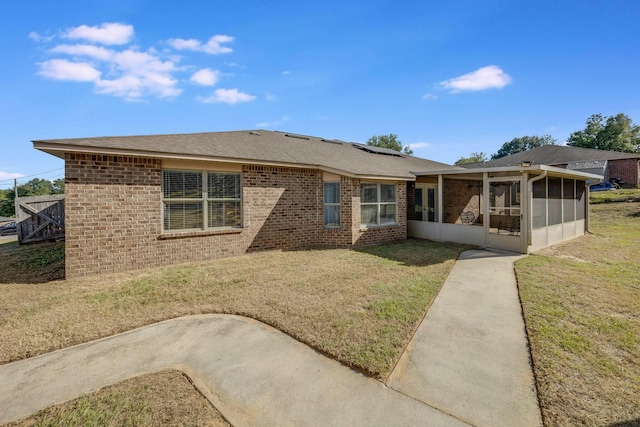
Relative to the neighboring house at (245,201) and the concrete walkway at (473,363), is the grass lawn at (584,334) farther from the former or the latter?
the neighboring house at (245,201)

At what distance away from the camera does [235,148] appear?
369 inches

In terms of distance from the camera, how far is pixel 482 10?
9.32m

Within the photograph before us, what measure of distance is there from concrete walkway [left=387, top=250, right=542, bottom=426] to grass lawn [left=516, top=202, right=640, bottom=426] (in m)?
0.17

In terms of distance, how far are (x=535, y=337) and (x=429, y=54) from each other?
12089mm

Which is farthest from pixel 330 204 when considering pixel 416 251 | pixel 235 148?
pixel 235 148

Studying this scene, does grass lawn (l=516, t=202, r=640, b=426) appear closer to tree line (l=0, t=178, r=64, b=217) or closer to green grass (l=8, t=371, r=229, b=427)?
green grass (l=8, t=371, r=229, b=427)

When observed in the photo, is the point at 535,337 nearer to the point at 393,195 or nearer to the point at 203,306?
the point at 203,306

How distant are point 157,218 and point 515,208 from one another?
445 inches

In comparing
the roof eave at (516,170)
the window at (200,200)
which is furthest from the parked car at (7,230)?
the roof eave at (516,170)

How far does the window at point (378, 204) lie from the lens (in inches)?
413

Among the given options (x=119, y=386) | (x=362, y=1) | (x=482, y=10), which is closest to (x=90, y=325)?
(x=119, y=386)

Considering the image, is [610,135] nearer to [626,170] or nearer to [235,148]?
[626,170]

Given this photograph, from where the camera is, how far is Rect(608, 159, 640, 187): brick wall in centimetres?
2567

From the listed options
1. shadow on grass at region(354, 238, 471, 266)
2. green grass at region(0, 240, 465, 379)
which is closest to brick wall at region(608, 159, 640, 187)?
shadow on grass at region(354, 238, 471, 266)
